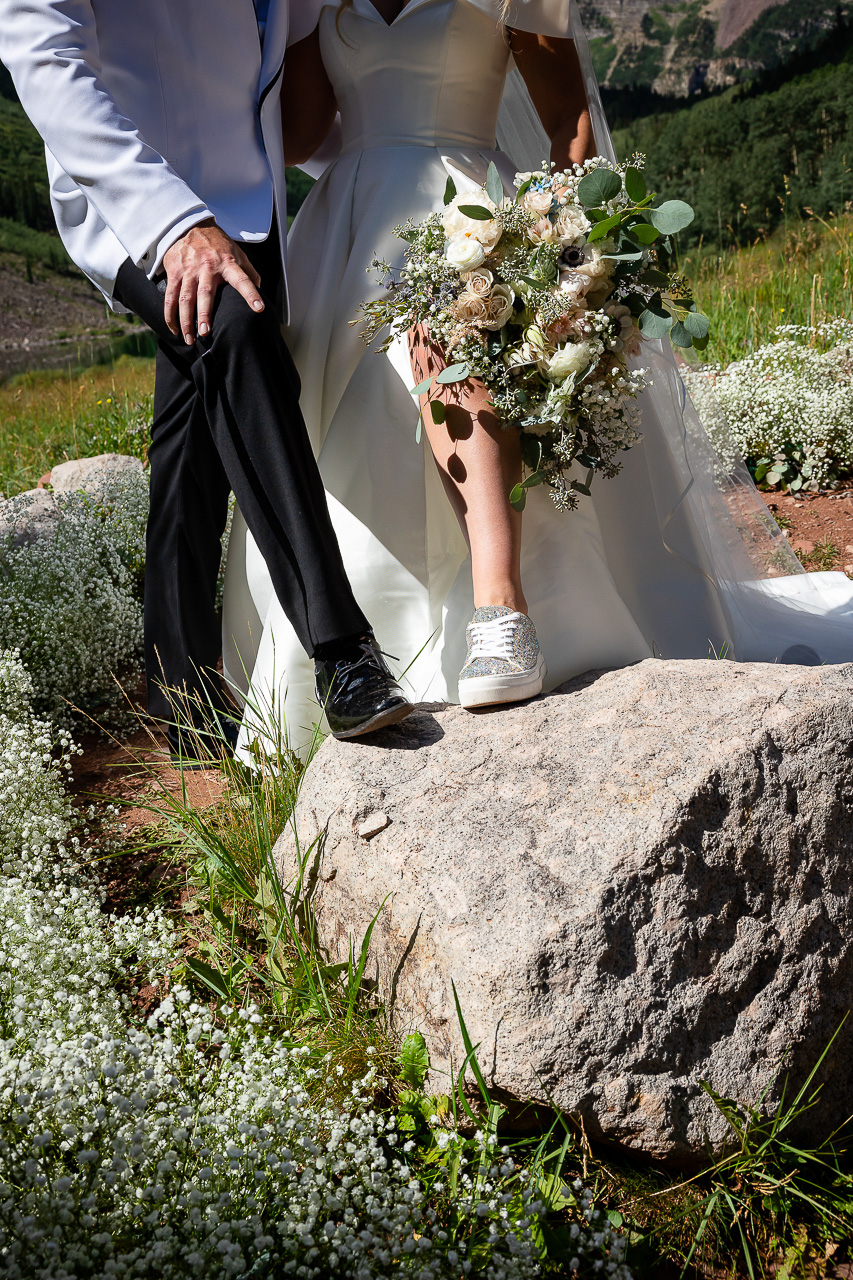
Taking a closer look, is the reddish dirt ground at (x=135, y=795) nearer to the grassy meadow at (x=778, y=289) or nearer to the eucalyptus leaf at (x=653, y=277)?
the eucalyptus leaf at (x=653, y=277)

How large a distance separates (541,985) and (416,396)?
1588 mm

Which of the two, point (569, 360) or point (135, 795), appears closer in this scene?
point (569, 360)

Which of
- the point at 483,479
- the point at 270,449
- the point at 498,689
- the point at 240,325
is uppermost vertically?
the point at 240,325

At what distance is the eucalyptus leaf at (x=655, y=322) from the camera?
6.95ft

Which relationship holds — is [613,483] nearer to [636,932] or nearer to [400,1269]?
[636,932]

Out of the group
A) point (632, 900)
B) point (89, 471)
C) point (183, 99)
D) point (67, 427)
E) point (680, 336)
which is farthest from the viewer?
point (67, 427)

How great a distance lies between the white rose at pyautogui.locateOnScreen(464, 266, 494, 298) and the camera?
204 centimetres

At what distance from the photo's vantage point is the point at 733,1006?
4.95 feet

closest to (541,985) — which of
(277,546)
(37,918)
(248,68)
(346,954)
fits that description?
(346,954)

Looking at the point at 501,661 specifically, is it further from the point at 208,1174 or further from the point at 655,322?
the point at 208,1174

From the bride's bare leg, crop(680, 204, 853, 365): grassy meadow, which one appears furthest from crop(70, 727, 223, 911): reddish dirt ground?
crop(680, 204, 853, 365): grassy meadow

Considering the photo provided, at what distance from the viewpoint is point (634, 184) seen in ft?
6.67

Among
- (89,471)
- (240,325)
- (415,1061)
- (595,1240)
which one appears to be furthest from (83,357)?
(595,1240)

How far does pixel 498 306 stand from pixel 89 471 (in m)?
3.81
